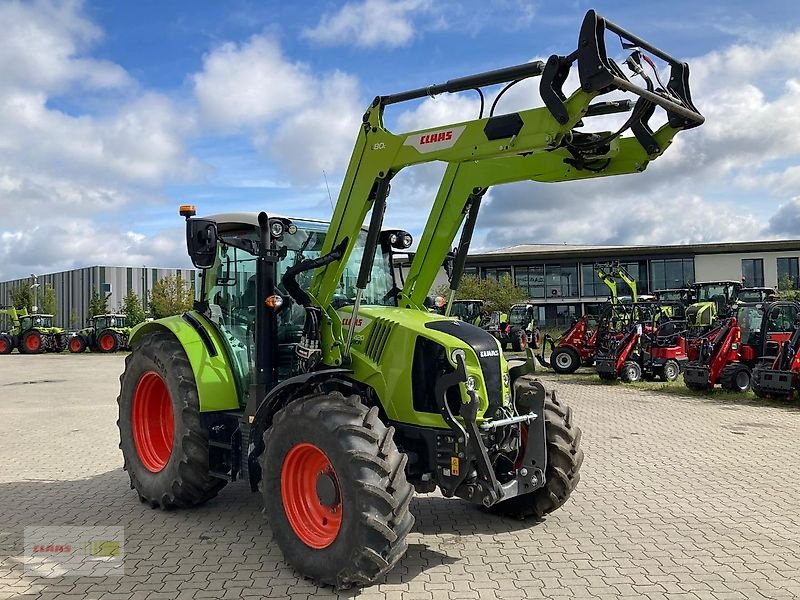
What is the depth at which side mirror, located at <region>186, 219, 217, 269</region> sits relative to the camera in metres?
5.66

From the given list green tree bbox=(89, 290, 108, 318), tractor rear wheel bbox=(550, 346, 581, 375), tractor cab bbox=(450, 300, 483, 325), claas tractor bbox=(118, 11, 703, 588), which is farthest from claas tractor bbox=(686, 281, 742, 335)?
green tree bbox=(89, 290, 108, 318)

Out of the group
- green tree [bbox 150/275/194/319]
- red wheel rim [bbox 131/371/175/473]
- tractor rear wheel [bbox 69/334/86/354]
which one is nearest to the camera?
red wheel rim [bbox 131/371/175/473]

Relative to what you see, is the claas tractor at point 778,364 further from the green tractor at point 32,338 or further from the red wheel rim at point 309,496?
the green tractor at point 32,338

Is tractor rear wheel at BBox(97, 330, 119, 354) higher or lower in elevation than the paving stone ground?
higher

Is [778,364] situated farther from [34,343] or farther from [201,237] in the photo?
[34,343]

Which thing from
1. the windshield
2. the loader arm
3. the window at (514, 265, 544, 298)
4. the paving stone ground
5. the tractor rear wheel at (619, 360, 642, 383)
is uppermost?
the window at (514, 265, 544, 298)

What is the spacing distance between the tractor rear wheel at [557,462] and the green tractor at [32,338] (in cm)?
3680

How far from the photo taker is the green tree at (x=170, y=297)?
138 ft

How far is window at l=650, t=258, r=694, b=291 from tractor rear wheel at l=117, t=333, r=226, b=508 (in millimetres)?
47685

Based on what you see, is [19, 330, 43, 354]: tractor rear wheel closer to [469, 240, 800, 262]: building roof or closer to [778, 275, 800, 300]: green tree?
[469, 240, 800, 262]: building roof

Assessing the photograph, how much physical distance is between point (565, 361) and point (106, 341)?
24.8 meters

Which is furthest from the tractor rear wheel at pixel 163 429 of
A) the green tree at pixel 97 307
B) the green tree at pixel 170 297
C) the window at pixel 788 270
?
the window at pixel 788 270

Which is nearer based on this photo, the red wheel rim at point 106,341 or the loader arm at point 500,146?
the loader arm at point 500,146

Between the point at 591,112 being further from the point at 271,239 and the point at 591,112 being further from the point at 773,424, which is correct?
the point at 773,424
